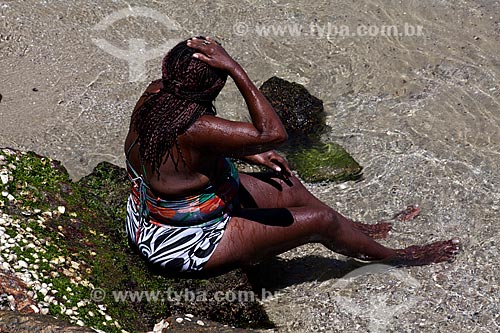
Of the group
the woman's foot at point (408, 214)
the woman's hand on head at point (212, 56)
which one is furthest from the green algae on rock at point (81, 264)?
the woman's foot at point (408, 214)

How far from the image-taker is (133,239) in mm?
4430

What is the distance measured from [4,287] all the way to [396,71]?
14.8 feet

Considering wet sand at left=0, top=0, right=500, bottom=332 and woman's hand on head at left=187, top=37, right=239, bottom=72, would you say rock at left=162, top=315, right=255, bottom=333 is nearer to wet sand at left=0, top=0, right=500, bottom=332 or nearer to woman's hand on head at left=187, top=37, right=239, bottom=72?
wet sand at left=0, top=0, right=500, bottom=332

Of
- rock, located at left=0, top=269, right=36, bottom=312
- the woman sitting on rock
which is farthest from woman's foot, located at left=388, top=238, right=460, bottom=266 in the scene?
rock, located at left=0, top=269, right=36, bottom=312

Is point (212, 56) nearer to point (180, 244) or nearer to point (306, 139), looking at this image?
point (180, 244)

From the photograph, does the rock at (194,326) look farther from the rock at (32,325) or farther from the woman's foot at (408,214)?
the woman's foot at (408,214)

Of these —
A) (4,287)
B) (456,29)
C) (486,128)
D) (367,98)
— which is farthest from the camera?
(456,29)

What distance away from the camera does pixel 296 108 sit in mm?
6352

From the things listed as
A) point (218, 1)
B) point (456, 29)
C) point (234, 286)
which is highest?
point (218, 1)

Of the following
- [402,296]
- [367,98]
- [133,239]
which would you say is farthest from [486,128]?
[133,239]

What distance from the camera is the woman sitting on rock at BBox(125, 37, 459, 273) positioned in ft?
12.6

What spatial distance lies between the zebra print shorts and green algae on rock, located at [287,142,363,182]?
5.77 feet

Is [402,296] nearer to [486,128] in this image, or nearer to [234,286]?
[234,286]

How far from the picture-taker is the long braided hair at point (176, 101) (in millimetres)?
3803
